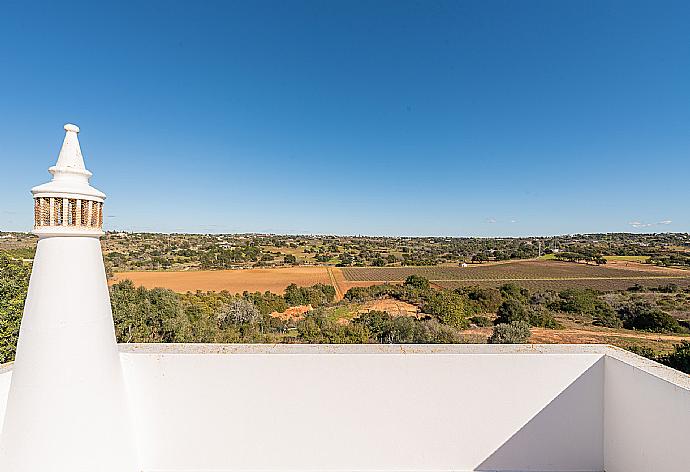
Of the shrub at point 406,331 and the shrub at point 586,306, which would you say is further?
the shrub at point 586,306

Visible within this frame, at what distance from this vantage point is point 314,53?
1056cm

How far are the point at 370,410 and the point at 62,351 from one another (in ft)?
6.33

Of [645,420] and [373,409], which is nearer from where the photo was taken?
[645,420]

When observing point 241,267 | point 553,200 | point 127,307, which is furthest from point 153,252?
point 553,200

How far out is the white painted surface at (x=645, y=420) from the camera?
1.82m

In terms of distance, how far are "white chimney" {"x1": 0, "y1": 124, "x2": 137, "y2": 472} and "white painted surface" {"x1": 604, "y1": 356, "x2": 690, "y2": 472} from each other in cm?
328

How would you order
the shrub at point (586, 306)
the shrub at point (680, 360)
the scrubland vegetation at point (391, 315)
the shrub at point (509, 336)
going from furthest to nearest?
the shrub at point (586, 306) → the shrub at point (509, 336) → the scrubland vegetation at point (391, 315) → the shrub at point (680, 360)

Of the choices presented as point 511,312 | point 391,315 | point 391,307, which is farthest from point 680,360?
point 391,307

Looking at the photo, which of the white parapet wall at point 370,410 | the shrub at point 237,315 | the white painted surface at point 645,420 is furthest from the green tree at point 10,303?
the shrub at point 237,315

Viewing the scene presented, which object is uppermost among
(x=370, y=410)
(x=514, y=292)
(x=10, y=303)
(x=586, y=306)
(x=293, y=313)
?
(x=10, y=303)

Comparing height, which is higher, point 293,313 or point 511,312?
point 511,312

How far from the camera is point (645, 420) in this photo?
204 centimetres

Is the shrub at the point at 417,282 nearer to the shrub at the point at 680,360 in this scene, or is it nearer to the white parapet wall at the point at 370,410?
the shrub at the point at 680,360

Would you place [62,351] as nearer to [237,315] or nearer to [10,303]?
[10,303]
